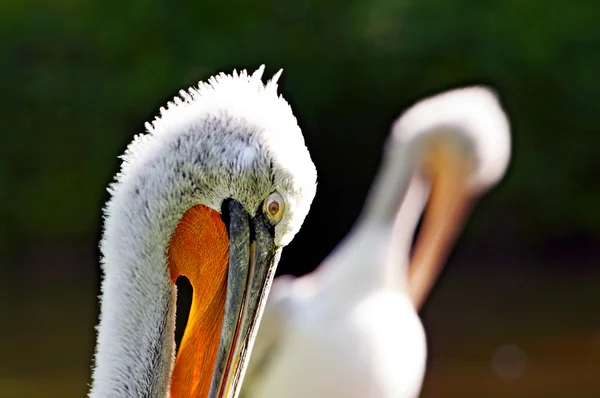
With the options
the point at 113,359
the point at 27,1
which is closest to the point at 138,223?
the point at 113,359

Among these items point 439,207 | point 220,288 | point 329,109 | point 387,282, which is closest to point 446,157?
point 439,207

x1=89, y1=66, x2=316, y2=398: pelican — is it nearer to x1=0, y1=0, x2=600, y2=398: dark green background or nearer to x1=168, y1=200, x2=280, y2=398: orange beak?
x1=168, y1=200, x2=280, y2=398: orange beak

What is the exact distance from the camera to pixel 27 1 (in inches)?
338

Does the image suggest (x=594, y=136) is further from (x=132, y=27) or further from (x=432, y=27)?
(x=132, y=27)

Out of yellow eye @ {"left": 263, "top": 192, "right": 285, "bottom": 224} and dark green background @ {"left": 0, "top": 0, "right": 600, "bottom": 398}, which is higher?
dark green background @ {"left": 0, "top": 0, "right": 600, "bottom": 398}

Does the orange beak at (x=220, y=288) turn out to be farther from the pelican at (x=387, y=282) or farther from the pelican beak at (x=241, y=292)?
the pelican at (x=387, y=282)

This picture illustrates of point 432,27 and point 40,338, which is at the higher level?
point 432,27

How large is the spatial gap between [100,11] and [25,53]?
0.62m

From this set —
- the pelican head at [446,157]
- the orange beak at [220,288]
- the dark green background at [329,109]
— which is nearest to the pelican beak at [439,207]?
the pelican head at [446,157]

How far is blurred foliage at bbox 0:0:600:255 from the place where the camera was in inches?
313

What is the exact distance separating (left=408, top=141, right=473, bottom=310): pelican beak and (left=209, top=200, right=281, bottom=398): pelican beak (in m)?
2.56

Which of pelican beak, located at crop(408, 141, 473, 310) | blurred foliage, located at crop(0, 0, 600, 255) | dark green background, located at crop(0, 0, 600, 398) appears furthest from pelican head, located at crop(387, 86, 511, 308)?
blurred foliage, located at crop(0, 0, 600, 255)

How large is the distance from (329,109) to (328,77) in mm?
236

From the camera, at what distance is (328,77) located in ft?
26.5
